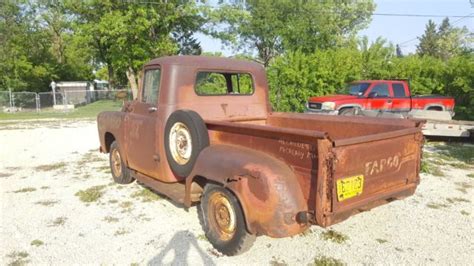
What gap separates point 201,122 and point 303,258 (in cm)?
183

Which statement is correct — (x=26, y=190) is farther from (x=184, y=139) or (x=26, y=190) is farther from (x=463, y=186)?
(x=463, y=186)

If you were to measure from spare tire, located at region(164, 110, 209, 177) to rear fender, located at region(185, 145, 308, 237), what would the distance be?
0.53m

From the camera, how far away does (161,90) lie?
474cm

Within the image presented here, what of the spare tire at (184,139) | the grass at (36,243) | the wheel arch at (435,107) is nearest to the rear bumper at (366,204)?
the spare tire at (184,139)

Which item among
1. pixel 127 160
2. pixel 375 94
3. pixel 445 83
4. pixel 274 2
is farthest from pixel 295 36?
pixel 127 160

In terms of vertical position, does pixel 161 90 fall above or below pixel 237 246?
above

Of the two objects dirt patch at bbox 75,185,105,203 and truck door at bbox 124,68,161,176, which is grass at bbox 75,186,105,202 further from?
truck door at bbox 124,68,161,176

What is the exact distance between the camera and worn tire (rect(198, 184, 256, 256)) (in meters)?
3.53

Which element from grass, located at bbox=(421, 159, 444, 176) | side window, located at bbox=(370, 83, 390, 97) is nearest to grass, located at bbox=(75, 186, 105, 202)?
grass, located at bbox=(421, 159, 444, 176)

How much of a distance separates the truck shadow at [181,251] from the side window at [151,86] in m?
1.82

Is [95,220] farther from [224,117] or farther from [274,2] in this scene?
[274,2]

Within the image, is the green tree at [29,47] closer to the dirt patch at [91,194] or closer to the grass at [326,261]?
the dirt patch at [91,194]

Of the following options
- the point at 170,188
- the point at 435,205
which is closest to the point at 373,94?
the point at 435,205

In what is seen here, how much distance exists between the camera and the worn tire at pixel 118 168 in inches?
242
